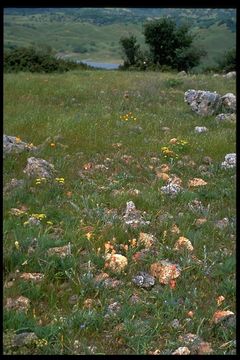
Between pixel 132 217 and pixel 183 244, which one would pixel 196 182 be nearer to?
pixel 132 217

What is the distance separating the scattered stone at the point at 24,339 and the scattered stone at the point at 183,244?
7.22 feet

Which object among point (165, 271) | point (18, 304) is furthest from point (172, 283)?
point (18, 304)

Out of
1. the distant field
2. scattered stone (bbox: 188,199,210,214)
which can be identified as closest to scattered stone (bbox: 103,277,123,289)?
scattered stone (bbox: 188,199,210,214)

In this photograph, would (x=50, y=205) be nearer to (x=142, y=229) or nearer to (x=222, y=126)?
(x=142, y=229)

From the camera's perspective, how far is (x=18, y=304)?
13.7 ft

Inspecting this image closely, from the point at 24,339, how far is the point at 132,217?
110 inches

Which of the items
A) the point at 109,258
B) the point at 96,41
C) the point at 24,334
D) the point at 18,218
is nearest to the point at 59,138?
the point at 18,218

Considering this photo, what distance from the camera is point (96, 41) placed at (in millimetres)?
164625

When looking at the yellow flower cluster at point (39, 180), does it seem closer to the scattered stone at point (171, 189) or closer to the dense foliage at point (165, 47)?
the scattered stone at point (171, 189)

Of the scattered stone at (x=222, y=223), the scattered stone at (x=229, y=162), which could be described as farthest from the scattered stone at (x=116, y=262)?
the scattered stone at (x=229, y=162)

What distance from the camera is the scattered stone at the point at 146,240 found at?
5512 millimetres

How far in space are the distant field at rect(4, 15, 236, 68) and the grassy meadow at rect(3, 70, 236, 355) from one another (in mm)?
101845

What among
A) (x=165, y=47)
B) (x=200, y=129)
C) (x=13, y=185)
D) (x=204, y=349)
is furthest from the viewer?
(x=165, y=47)

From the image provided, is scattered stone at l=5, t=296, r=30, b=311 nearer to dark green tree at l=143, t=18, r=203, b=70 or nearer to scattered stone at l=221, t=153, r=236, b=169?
scattered stone at l=221, t=153, r=236, b=169
